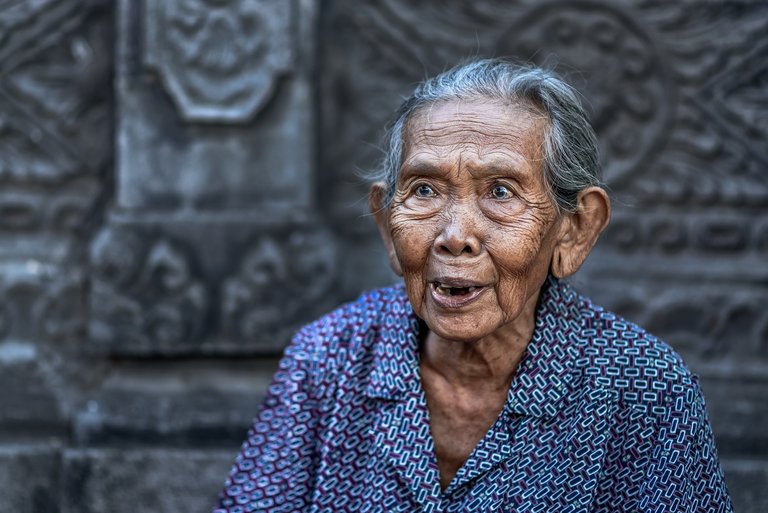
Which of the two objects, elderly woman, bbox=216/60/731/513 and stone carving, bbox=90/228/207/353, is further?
stone carving, bbox=90/228/207/353

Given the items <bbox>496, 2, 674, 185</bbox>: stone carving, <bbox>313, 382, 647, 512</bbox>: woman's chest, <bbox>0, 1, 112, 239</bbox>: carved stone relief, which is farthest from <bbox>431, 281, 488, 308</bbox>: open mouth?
<bbox>0, 1, 112, 239</bbox>: carved stone relief

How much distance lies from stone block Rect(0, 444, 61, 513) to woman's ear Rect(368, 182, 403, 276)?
5.99ft

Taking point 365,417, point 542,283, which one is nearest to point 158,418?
point 365,417

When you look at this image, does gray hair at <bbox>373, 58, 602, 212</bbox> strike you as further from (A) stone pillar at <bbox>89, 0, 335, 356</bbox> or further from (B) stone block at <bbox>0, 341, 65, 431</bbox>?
(B) stone block at <bbox>0, 341, 65, 431</bbox>

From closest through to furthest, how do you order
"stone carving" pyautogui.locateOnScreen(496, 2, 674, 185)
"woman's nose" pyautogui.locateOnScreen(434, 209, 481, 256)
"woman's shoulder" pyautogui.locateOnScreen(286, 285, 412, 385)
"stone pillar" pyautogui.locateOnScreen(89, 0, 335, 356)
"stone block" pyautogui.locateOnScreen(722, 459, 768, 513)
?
1. "woman's nose" pyautogui.locateOnScreen(434, 209, 481, 256)
2. "woman's shoulder" pyautogui.locateOnScreen(286, 285, 412, 385)
3. "stone block" pyautogui.locateOnScreen(722, 459, 768, 513)
4. "stone pillar" pyautogui.locateOnScreen(89, 0, 335, 356)
5. "stone carving" pyautogui.locateOnScreen(496, 2, 674, 185)

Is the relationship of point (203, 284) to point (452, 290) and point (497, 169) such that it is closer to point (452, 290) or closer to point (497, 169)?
point (452, 290)

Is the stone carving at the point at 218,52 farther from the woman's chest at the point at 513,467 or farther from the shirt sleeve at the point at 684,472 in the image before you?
the shirt sleeve at the point at 684,472

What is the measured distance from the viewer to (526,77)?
7.98ft

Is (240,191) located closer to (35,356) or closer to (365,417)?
(35,356)

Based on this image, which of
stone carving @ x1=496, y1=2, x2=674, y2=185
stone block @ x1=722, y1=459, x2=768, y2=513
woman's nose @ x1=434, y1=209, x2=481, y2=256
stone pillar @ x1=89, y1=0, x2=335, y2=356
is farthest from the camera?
stone carving @ x1=496, y1=2, x2=674, y2=185

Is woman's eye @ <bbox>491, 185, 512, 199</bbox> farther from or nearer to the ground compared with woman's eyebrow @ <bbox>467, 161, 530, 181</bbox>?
nearer to the ground

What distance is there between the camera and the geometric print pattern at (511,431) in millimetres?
2398

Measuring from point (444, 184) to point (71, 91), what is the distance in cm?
209

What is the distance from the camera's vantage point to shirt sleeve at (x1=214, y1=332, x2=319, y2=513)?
2553 millimetres
